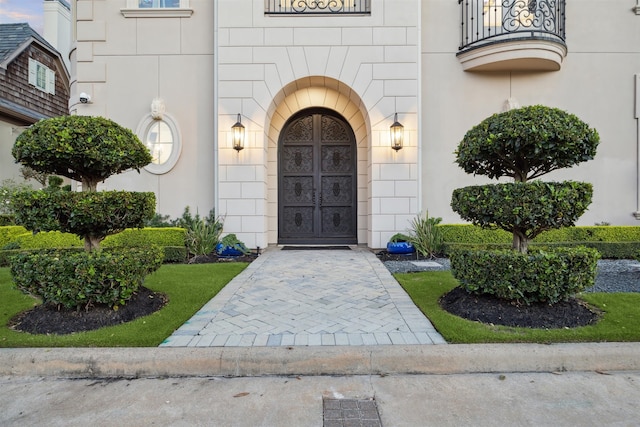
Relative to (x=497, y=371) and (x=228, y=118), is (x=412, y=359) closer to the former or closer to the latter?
(x=497, y=371)

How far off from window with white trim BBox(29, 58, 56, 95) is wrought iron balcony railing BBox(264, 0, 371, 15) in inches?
472

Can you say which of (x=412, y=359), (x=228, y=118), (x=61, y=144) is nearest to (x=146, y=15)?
Answer: (x=228, y=118)

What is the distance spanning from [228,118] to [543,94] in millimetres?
7552

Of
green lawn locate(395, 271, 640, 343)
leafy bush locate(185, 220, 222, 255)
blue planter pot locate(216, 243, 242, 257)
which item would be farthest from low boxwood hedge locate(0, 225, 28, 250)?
green lawn locate(395, 271, 640, 343)

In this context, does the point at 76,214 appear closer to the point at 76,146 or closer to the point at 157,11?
the point at 76,146

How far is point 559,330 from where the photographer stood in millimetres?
3072

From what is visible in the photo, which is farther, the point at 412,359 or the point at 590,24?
the point at 590,24

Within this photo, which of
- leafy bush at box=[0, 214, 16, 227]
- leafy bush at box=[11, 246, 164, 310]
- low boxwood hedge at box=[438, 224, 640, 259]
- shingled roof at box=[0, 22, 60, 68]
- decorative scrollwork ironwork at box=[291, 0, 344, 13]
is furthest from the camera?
shingled roof at box=[0, 22, 60, 68]

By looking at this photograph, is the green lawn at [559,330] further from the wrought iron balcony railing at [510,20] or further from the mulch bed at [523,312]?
the wrought iron balcony railing at [510,20]

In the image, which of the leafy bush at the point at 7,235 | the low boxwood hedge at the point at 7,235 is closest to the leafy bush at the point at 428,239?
the low boxwood hedge at the point at 7,235

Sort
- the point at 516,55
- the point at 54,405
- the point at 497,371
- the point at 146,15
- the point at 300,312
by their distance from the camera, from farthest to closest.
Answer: the point at 146,15 < the point at 516,55 < the point at 300,312 < the point at 497,371 < the point at 54,405

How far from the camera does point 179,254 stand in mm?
6801

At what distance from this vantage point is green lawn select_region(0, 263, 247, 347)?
292 cm

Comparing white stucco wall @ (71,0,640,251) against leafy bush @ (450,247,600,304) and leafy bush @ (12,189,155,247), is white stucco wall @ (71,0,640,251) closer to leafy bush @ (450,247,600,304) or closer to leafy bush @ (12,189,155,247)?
leafy bush @ (12,189,155,247)
